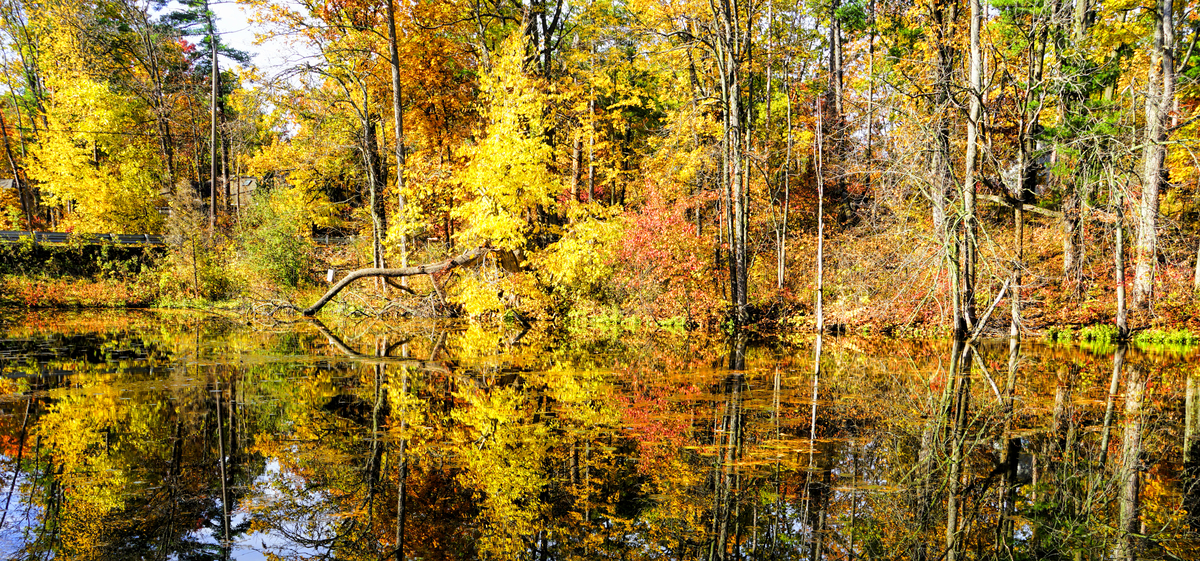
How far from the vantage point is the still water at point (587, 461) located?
404 centimetres

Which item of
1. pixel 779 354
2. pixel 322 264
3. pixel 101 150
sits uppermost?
pixel 101 150

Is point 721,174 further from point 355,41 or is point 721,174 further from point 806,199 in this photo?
point 355,41

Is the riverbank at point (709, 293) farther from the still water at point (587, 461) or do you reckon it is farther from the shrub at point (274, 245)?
the still water at point (587, 461)

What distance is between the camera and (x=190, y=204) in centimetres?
2373

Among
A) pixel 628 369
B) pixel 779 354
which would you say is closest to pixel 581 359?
pixel 628 369

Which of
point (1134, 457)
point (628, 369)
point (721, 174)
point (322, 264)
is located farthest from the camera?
point (322, 264)

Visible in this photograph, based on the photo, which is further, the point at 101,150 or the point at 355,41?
the point at 101,150

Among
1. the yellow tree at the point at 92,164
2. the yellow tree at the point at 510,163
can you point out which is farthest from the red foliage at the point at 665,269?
the yellow tree at the point at 92,164

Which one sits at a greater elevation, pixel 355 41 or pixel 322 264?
pixel 355 41

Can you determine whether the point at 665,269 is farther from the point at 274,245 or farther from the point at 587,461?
the point at 274,245

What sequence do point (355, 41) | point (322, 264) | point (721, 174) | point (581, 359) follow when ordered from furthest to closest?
point (322, 264) < point (355, 41) < point (721, 174) < point (581, 359)

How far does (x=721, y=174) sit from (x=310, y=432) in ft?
52.6

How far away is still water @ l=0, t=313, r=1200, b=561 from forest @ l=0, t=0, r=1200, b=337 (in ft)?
10.2

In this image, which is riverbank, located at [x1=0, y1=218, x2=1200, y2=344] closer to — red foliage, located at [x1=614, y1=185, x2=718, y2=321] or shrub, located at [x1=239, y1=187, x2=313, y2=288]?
red foliage, located at [x1=614, y1=185, x2=718, y2=321]
